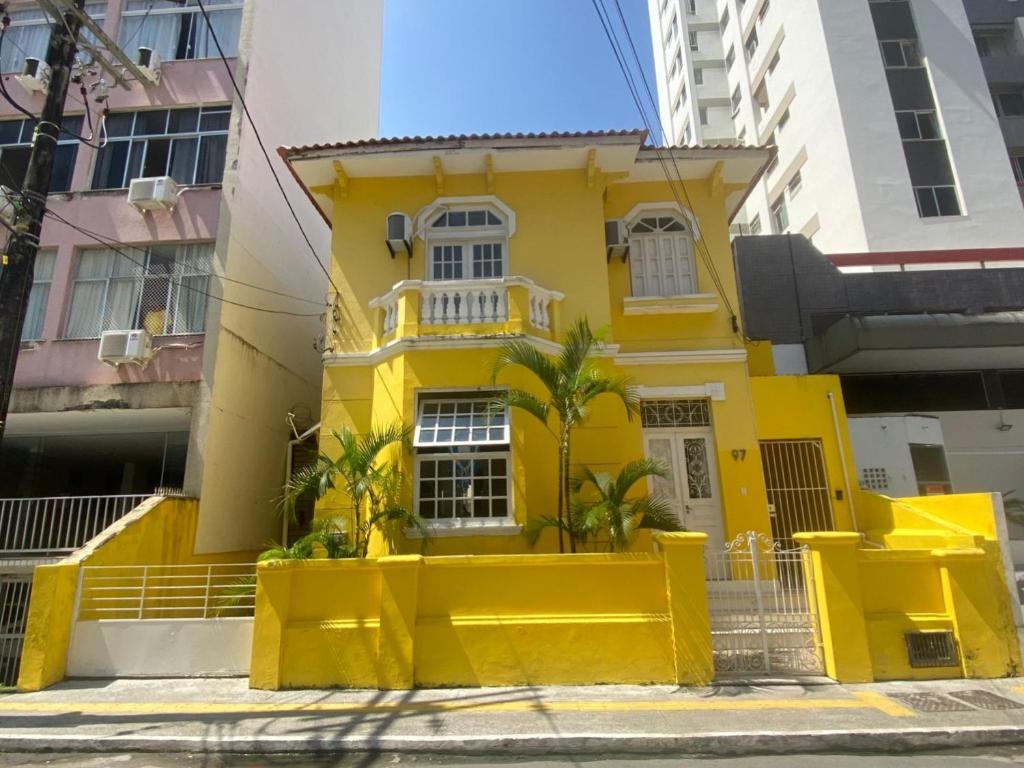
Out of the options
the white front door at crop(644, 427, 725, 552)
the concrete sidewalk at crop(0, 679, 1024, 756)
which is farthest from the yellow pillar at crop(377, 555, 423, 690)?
the white front door at crop(644, 427, 725, 552)

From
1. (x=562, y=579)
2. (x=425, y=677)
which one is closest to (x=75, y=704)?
(x=425, y=677)

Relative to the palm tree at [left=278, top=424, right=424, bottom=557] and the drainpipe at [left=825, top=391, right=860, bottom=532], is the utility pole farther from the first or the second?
the drainpipe at [left=825, top=391, right=860, bottom=532]

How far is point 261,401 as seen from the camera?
11445 millimetres

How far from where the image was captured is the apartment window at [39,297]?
35.4 ft

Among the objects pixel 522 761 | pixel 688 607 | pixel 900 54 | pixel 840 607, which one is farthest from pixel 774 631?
pixel 900 54

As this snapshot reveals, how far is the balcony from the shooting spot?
29.0ft

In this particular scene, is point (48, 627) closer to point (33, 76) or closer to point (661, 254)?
point (661, 254)

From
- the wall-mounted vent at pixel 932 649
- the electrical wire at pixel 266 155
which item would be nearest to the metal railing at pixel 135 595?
the electrical wire at pixel 266 155

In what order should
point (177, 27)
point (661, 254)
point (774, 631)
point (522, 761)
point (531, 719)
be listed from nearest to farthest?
point (522, 761)
point (531, 719)
point (774, 631)
point (661, 254)
point (177, 27)

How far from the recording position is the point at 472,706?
18.5 ft

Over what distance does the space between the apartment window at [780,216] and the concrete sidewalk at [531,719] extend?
20.2 m

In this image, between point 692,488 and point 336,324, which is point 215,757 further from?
point 692,488

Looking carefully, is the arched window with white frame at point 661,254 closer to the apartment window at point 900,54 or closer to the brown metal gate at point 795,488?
the brown metal gate at point 795,488

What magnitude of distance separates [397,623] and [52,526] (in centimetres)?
651
